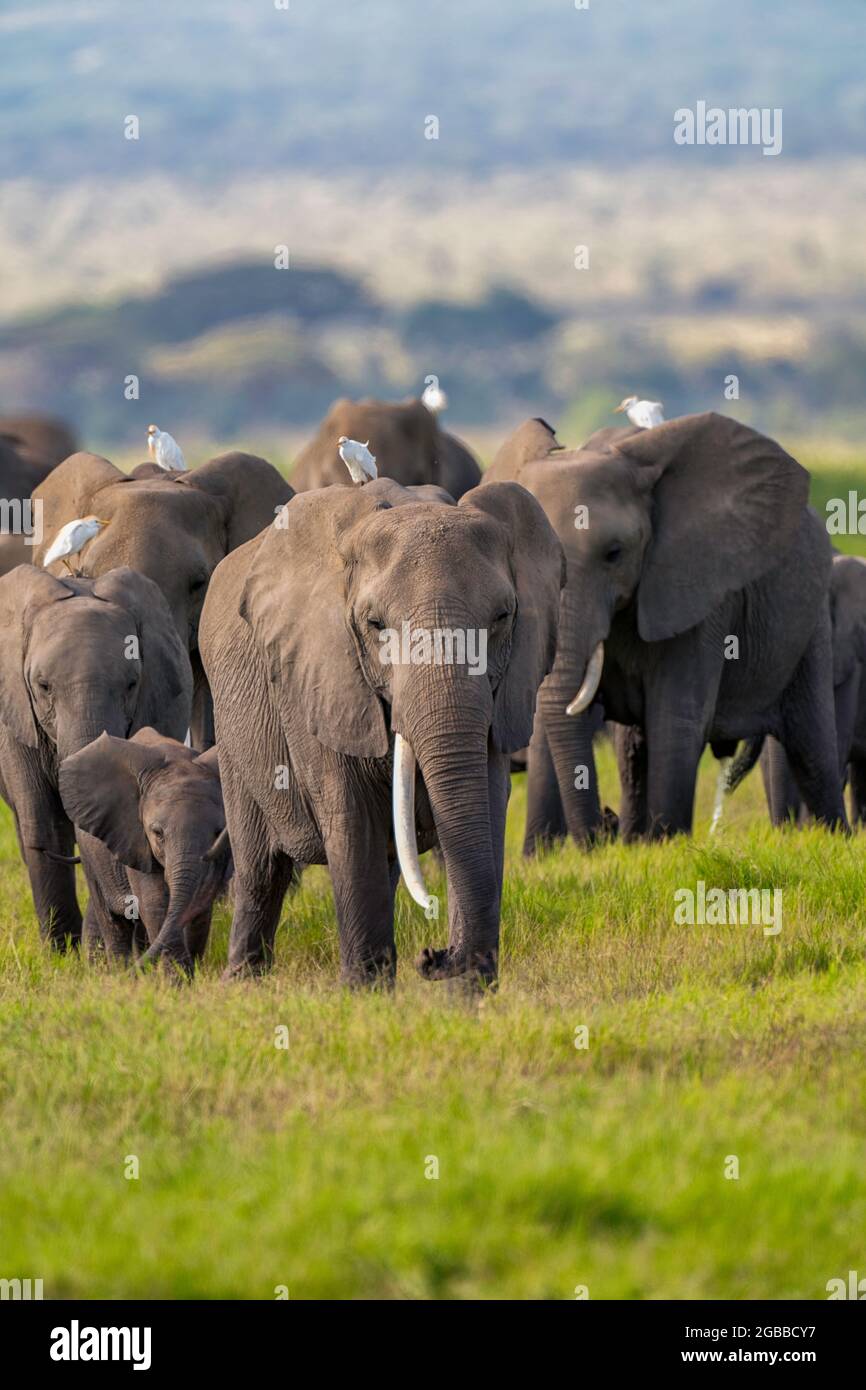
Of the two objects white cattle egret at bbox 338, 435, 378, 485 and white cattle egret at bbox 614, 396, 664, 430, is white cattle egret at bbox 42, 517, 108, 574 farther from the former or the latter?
white cattle egret at bbox 614, 396, 664, 430

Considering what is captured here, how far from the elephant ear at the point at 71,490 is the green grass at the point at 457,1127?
4.64m

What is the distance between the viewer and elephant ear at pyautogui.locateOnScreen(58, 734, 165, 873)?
393 inches

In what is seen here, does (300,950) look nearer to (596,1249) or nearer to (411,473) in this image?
(596,1249)

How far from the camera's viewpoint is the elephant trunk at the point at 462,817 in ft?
25.3

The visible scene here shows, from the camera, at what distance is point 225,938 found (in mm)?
10711

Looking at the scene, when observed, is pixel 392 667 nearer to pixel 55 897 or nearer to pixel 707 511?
pixel 55 897

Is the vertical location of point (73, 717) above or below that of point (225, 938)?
above

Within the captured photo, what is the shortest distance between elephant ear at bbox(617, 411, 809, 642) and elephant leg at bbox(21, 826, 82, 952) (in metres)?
3.36

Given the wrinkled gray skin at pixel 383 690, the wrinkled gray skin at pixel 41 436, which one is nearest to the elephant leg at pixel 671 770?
the wrinkled gray skin at pixel 383 690

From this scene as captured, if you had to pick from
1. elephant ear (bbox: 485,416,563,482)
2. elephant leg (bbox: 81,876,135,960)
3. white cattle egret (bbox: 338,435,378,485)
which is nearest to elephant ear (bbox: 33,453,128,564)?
white cattle egret (bbox: 338,435,378,485)

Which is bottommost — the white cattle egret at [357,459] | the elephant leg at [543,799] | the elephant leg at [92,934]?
the elephant leg at [543,799]

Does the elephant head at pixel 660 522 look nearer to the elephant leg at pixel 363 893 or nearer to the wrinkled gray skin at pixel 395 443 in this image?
the wrinkled gray skin at pixel 395 443
